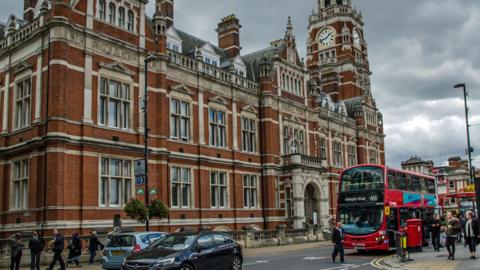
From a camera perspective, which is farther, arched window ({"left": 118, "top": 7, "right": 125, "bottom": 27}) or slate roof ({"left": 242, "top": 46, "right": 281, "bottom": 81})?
slate roof ({"left": 242, "top": 46, "right": 281, "bottom": 81})

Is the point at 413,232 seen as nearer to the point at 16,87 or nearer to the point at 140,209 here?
the point at 140,209

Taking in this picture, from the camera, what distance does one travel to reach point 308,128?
4606cm

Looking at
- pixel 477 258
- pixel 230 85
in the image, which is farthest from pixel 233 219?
pixel 477 258

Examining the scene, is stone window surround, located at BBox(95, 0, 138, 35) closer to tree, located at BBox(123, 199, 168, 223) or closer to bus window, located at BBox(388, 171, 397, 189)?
tree, located at BBox(123, 199, 168, 223)

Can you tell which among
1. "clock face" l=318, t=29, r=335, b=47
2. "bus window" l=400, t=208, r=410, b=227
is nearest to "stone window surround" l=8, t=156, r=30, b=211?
"bus window" l=400, t=208, r=410, b=227

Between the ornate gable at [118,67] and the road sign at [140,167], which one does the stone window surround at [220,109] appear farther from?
A: the road sign at [140,167]

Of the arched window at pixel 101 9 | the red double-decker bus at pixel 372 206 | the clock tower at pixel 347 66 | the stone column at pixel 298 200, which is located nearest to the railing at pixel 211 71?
the arched window at pixel 101 9

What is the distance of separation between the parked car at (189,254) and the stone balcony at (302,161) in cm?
2421

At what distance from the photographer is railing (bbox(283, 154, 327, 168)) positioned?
Answer: 1608 inches

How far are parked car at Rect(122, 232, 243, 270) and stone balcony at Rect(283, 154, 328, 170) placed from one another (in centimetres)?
2421

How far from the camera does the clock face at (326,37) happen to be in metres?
67.6

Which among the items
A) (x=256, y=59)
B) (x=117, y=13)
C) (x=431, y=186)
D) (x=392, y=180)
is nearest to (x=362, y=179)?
(x=392, y=180)

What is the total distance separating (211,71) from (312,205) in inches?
644

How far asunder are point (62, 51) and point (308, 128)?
84.7ft
